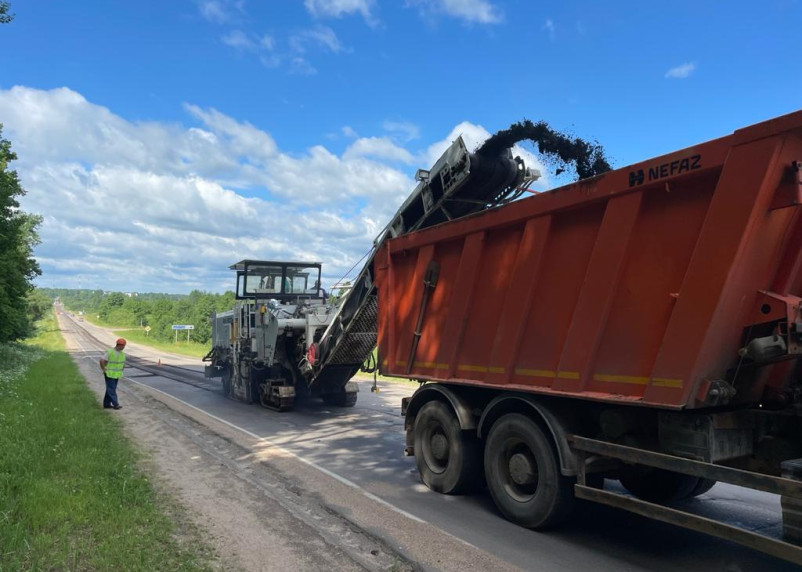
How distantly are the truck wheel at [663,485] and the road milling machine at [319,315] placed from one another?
11.3 feet

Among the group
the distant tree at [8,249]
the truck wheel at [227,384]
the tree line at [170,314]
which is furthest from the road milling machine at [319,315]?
the tree line at [170,314]

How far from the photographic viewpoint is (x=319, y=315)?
37.3 feet

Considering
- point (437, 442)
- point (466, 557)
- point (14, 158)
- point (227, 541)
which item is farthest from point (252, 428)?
point (14, 158)

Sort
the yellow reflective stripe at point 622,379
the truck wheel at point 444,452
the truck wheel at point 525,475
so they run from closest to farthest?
the yellow reflective stripe at point 622,379 < the truck wheel at point 525,475 < the truck wheel at point 444,452

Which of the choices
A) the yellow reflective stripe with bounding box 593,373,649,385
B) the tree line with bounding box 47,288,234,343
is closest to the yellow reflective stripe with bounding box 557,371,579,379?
the yellow reflective stripe with bounding box 593,373,649,385

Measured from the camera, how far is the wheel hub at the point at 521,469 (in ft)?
16.3

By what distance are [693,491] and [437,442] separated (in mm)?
2659

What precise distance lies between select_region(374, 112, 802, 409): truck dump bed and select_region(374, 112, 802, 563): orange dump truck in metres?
0.01

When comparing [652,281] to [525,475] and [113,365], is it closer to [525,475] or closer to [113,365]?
[525,475]

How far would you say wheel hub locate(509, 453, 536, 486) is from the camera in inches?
195

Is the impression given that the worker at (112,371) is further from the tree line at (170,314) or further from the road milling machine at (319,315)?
the tree line at (170,314)

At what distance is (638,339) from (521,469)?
1.73 m

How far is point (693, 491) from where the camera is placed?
5.33 meters

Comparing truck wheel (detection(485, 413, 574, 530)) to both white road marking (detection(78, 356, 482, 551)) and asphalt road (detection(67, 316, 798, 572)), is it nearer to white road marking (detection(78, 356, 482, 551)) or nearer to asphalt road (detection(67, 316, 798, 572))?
asphalt road (detection(67, 316, 798, 572))
